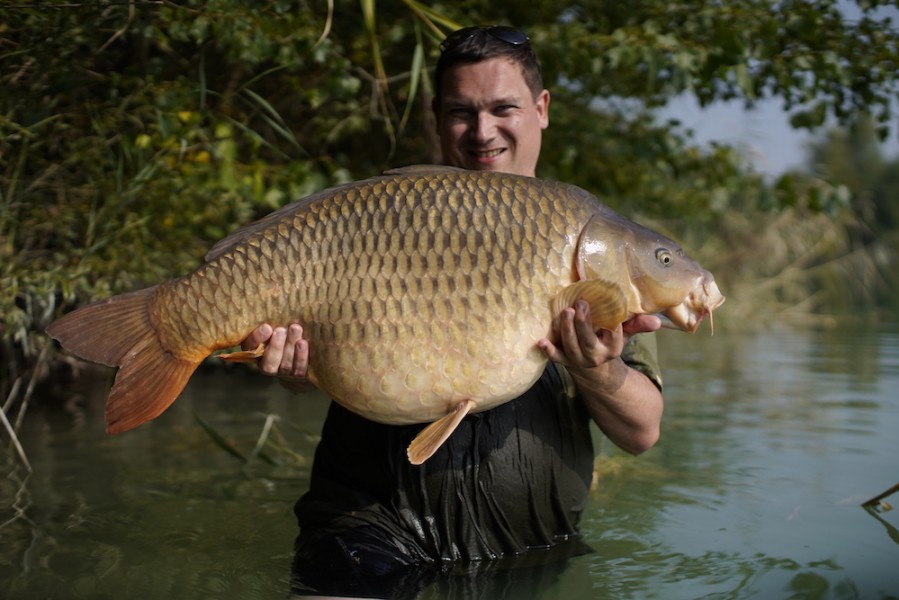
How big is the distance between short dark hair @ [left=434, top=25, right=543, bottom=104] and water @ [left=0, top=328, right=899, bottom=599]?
119 cm

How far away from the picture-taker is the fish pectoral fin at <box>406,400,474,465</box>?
1.76m

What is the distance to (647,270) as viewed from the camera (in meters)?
1.82

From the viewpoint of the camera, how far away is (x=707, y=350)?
836 centimetres

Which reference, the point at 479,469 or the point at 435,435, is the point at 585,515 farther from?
the point at 435,435

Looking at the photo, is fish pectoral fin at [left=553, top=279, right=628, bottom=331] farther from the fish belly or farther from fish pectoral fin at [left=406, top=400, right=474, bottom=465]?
fish pectoral fin at [left=406, top=400, right=474, bottom=465]

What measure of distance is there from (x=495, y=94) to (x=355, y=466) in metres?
0.93

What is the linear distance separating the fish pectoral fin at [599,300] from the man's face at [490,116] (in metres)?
0.68

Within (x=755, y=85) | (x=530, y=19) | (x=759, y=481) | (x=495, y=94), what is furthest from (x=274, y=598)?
(x=530, y=19)

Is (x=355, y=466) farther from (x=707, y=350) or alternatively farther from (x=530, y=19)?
(x=707, y=350)

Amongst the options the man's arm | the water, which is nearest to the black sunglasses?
the man's arm

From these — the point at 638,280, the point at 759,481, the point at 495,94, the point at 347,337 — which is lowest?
the point at 759,481

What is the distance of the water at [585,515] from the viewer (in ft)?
7.47

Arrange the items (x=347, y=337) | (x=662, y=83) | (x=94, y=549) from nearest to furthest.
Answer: (x=347, y=337) → (x=94, y=549) → (x=662, y=83)

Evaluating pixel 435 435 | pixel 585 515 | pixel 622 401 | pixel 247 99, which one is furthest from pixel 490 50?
pixel 247 99
